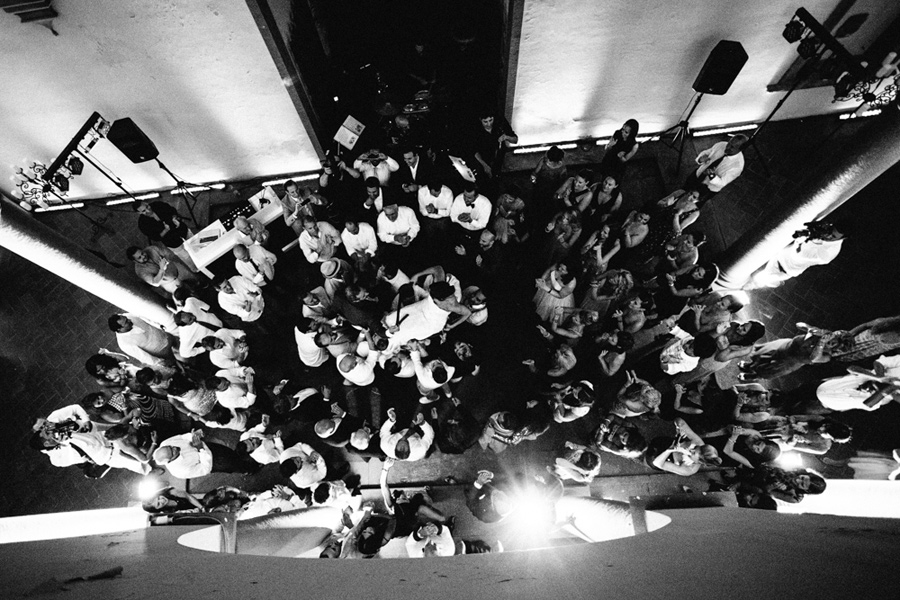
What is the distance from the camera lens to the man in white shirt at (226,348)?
5918mm

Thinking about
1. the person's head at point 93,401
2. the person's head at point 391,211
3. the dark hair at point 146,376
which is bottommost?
the person's head at point 93,401

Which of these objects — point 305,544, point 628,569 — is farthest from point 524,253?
point 628,569

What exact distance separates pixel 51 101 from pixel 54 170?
5.49ft

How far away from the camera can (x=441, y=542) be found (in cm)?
488

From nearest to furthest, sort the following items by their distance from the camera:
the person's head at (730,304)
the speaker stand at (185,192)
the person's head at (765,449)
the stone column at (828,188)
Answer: the stone column at (828,188) → the person's head at (765,449) → the person's head at (730,304) → the speaker stand at (185,192)

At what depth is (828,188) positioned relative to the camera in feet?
16.6

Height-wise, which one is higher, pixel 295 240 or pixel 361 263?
pixel 295 240

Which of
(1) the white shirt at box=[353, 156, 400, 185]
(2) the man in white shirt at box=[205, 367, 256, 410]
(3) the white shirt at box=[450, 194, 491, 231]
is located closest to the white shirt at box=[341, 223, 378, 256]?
(1) the white shirt at box=[353, 156, 400, 185]

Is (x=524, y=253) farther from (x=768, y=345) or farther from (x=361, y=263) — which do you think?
(x=768, y=345)

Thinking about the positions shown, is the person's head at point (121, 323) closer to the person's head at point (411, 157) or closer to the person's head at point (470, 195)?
the person's head at point (411, 157)

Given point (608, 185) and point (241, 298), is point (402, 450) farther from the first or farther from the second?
point (608, 185)

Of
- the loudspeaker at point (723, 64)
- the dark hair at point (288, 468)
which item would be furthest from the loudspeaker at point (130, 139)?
the loudspeaker at point (723, 64)

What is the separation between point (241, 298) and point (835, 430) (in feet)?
27.6

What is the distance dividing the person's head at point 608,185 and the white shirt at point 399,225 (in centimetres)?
301
